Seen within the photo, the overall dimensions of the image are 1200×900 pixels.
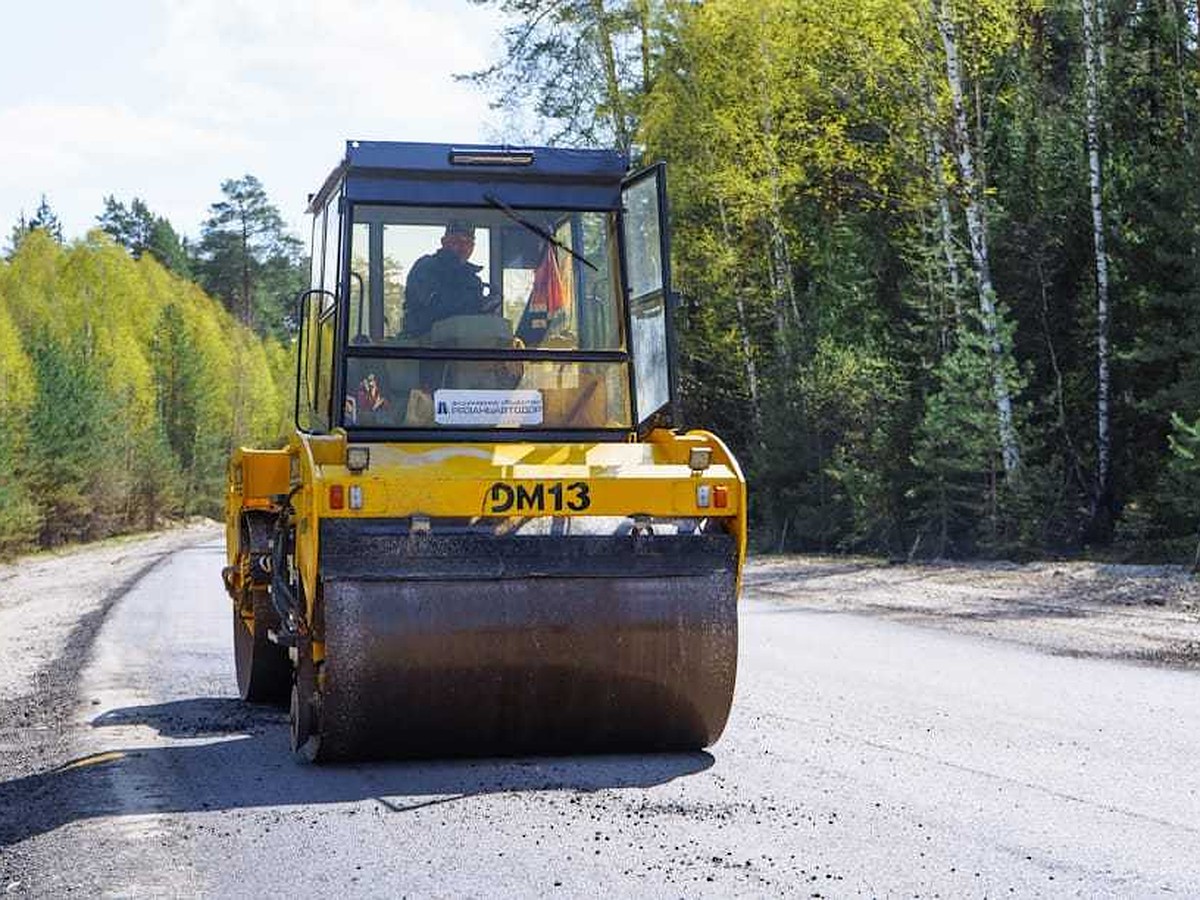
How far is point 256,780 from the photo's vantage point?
7.15m

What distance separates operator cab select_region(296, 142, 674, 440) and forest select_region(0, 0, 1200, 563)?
1191 cm

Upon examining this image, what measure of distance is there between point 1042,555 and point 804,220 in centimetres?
1193

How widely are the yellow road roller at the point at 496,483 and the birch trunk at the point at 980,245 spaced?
14.5 metres

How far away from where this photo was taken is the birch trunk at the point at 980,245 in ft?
72.7

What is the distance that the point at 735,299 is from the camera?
→ 106 ft

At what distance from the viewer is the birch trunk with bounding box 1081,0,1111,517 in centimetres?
2250

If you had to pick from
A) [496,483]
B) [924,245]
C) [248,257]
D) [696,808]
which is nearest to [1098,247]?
[924,245]

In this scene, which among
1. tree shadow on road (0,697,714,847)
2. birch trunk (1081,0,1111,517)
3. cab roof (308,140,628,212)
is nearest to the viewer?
tree shadow on road (0,697,714,847)

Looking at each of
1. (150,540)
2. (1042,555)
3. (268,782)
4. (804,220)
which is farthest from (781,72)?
(150,540)

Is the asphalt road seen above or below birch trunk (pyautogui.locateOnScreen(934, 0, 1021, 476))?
below

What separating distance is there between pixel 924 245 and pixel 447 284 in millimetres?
18045

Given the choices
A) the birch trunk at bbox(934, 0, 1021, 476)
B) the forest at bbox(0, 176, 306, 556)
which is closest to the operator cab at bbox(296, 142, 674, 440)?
the birch trunk at bbox(934, 0, 1021, 476)

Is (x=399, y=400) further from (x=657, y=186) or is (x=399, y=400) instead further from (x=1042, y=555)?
(x=1042, y=555)

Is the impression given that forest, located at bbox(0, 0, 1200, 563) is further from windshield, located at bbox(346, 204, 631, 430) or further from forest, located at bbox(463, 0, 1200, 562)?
windshield, located at bbox(346, 204, 631, 430)
